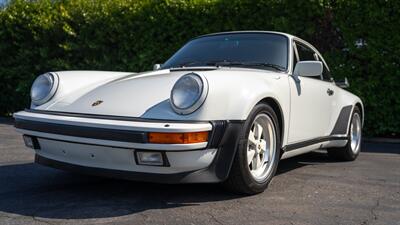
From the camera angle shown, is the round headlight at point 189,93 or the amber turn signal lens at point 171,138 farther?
the round headlight at point 189,93

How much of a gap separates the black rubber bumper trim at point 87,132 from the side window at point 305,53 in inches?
96.4

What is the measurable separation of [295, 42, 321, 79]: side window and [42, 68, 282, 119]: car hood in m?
1.11

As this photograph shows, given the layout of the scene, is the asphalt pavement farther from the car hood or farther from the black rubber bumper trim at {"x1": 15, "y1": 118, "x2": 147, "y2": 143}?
the car hood

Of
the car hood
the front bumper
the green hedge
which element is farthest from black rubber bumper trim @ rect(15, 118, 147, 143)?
the green hedge

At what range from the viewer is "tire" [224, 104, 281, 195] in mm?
3932

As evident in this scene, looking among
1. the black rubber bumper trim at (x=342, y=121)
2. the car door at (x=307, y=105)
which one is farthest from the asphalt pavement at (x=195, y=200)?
the black rubber bumper trim at (x=342, y=121)

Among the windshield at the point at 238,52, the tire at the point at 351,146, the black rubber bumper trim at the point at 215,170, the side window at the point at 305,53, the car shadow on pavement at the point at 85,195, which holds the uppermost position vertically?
the windshield at the point at 238,52

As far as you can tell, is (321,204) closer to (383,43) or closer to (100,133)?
(100,133)

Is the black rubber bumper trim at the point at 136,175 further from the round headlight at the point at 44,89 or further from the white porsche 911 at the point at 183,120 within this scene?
the round headlight at the point at 44,89

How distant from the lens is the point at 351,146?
6246 millimetres

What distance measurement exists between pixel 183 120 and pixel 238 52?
1647 mm

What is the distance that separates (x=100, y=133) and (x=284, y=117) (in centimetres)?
161

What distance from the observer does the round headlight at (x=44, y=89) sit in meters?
4.39

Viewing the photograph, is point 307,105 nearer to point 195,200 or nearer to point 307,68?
point 307,68
